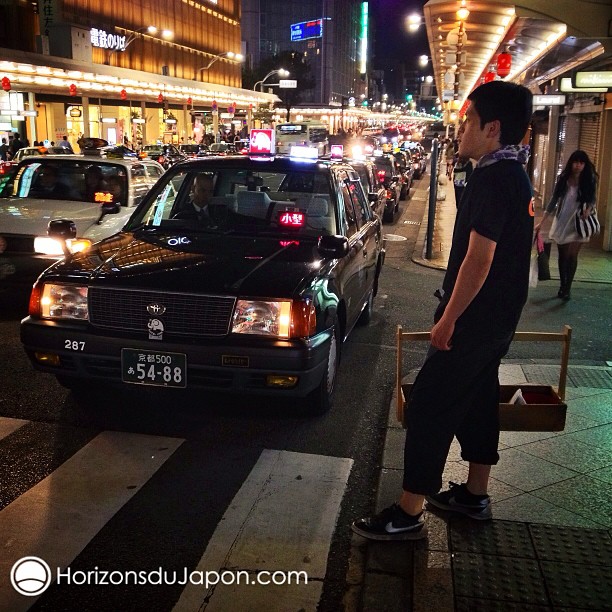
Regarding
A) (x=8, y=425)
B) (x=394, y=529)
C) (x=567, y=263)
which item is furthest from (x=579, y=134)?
(x=394, y=529)

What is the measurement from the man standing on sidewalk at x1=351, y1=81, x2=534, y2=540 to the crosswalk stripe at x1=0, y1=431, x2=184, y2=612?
1.42 metres

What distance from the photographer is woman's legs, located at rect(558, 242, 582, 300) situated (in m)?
9.20

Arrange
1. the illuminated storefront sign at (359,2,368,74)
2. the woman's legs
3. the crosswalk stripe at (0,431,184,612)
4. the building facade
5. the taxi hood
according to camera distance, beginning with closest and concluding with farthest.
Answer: the crosswalk stripe at (0,431,184,612), the taxi hood, the woman's legs, the building facade, the illuminated storefront sign at (359,2,368,74)

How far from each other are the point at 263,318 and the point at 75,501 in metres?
1.53

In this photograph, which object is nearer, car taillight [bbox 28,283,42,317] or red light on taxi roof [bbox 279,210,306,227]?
car taillight [bbox 28,283,42,317]

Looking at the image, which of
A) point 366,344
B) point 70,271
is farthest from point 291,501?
point 366,344

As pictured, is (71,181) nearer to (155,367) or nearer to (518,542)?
(155,367)

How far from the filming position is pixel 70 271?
4836 mm

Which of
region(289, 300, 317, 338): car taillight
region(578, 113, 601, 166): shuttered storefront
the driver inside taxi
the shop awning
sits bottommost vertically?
region(289, 300, 317, 338): car taillight

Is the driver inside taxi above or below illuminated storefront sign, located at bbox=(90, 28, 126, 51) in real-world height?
below

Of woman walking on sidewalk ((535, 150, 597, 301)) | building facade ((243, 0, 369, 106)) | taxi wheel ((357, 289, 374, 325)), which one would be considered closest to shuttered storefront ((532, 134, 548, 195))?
woman walking on sidewalk ((535, 150, 597, 301))

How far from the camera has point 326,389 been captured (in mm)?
5242

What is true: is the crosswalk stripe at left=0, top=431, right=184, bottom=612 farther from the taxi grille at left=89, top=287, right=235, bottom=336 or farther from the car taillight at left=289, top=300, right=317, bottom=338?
the car taillight at left=289, top=300, right=317, bottom=338

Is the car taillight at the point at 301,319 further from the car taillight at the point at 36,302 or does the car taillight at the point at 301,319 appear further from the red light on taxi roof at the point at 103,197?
the red light on taxi roof at the point at 103,197
